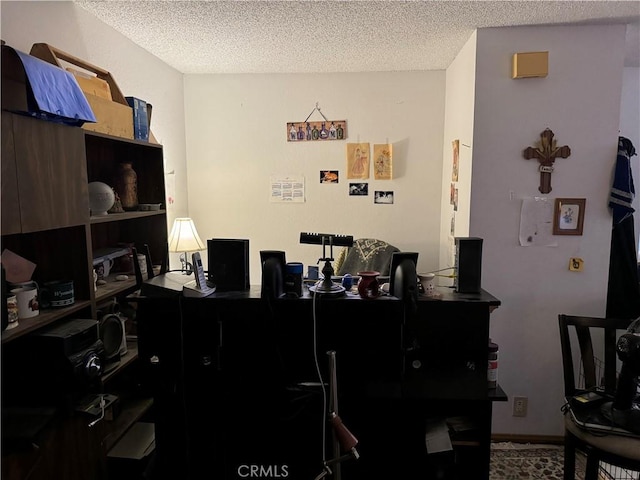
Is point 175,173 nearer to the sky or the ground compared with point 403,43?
nearer to the ground

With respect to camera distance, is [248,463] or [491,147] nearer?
[248,463]

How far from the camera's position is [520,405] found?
2488mm

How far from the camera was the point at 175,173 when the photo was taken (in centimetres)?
323

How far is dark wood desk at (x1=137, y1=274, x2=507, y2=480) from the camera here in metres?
1.38

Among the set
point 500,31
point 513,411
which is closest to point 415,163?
point 500,31

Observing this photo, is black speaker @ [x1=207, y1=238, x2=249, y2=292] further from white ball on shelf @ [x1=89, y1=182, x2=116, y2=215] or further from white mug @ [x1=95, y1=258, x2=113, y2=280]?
white mug @ [x1=95, y1=258, x2=113, y2=280]

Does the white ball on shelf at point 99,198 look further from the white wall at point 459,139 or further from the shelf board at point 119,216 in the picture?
the white wall at point 459,139

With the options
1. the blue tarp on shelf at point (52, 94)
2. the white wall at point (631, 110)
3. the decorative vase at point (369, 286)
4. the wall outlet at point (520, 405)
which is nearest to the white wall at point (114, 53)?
the blue tarp on shelf at point (52, 94)

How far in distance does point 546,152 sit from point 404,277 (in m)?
1.52

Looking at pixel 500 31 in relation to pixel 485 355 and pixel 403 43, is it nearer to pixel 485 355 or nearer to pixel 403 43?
pixel 403 43

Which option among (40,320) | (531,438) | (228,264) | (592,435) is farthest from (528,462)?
(40,320)

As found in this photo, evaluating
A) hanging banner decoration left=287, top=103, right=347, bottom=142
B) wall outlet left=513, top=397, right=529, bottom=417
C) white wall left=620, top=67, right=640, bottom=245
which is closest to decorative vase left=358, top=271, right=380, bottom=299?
wall outlet left=513, top=397, right=529, bottom=417

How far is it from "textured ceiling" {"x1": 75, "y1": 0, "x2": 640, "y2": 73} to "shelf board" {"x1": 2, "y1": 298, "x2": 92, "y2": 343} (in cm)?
148

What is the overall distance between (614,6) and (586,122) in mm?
565
